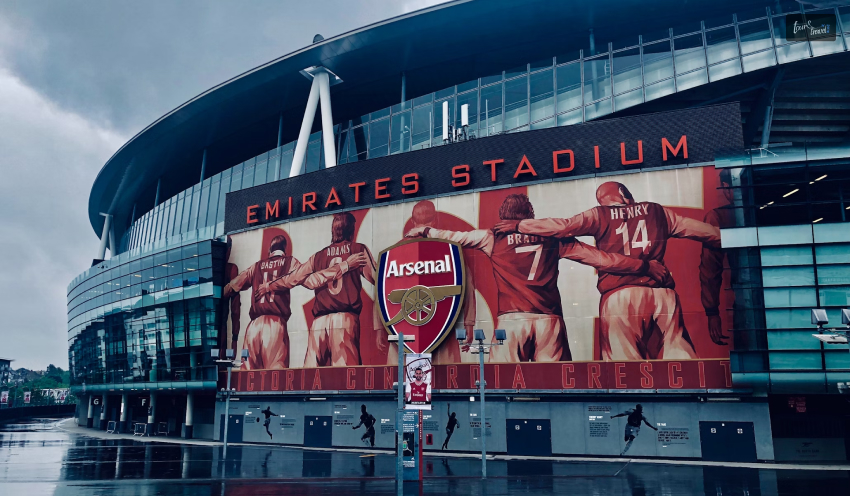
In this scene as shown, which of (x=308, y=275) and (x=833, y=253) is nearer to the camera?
(x=833, y=253)

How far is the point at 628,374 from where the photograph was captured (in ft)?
125

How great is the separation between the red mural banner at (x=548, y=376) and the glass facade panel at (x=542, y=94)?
19573 millimetres

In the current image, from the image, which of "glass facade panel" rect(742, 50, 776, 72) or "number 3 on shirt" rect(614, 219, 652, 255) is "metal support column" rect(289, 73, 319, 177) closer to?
"number 3 on shirt" rect(614, 219, 652, 255)

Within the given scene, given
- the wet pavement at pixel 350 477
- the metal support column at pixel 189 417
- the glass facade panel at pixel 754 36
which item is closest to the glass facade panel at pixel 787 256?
the wet pavement at pixel 350 477

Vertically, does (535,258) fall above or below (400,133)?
below

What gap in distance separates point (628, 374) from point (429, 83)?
30631 mm

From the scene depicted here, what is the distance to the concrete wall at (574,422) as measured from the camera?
36.3m

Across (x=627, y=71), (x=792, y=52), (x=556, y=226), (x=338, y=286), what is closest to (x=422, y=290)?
(x=338, y=286)

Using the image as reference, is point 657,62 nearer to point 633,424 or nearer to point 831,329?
point 633,424

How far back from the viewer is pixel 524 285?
137 feet

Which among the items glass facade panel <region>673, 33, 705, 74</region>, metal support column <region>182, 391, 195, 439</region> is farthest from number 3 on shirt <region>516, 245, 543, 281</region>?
metal support column <region>182, 391, 195, 439</region>

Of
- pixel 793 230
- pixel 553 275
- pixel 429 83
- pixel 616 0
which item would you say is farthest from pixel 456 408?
pixel 616 0

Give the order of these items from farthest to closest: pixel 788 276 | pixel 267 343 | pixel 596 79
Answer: pixel 267 343, pixel 596 79, pixel 788 276

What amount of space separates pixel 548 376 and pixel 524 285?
613 cm
